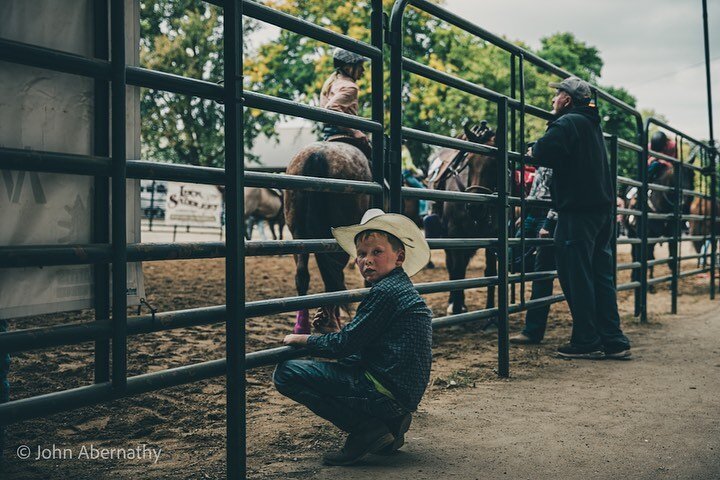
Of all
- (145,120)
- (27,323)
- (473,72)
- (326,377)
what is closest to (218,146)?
(145,120)

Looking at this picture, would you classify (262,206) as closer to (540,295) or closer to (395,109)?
(540,295)

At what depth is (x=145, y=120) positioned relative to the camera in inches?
1266

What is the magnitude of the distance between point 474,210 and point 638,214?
1.98 m

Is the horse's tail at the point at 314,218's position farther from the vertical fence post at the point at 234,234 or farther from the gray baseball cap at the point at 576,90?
the vertical fence post at the point at 234,234

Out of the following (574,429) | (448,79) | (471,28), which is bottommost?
(574,429)

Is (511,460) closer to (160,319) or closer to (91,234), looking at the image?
(160,319)

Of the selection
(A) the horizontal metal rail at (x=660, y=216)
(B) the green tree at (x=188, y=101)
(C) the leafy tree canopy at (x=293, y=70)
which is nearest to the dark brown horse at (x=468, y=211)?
(A) the horizontal metal rail at (x=660, y=216)

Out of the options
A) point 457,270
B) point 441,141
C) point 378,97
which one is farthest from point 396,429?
A: point 457,270

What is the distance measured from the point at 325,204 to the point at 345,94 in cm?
90

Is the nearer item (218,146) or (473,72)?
(473,72)

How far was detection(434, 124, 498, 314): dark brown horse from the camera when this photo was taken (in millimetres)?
7066

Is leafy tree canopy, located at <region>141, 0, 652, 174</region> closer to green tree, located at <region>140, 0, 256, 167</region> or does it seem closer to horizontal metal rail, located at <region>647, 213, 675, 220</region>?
green tree, located at <region>140, 0, 256, 167</region>

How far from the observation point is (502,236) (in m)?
5.03

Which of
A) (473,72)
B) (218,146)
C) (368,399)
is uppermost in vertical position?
(473,72)
